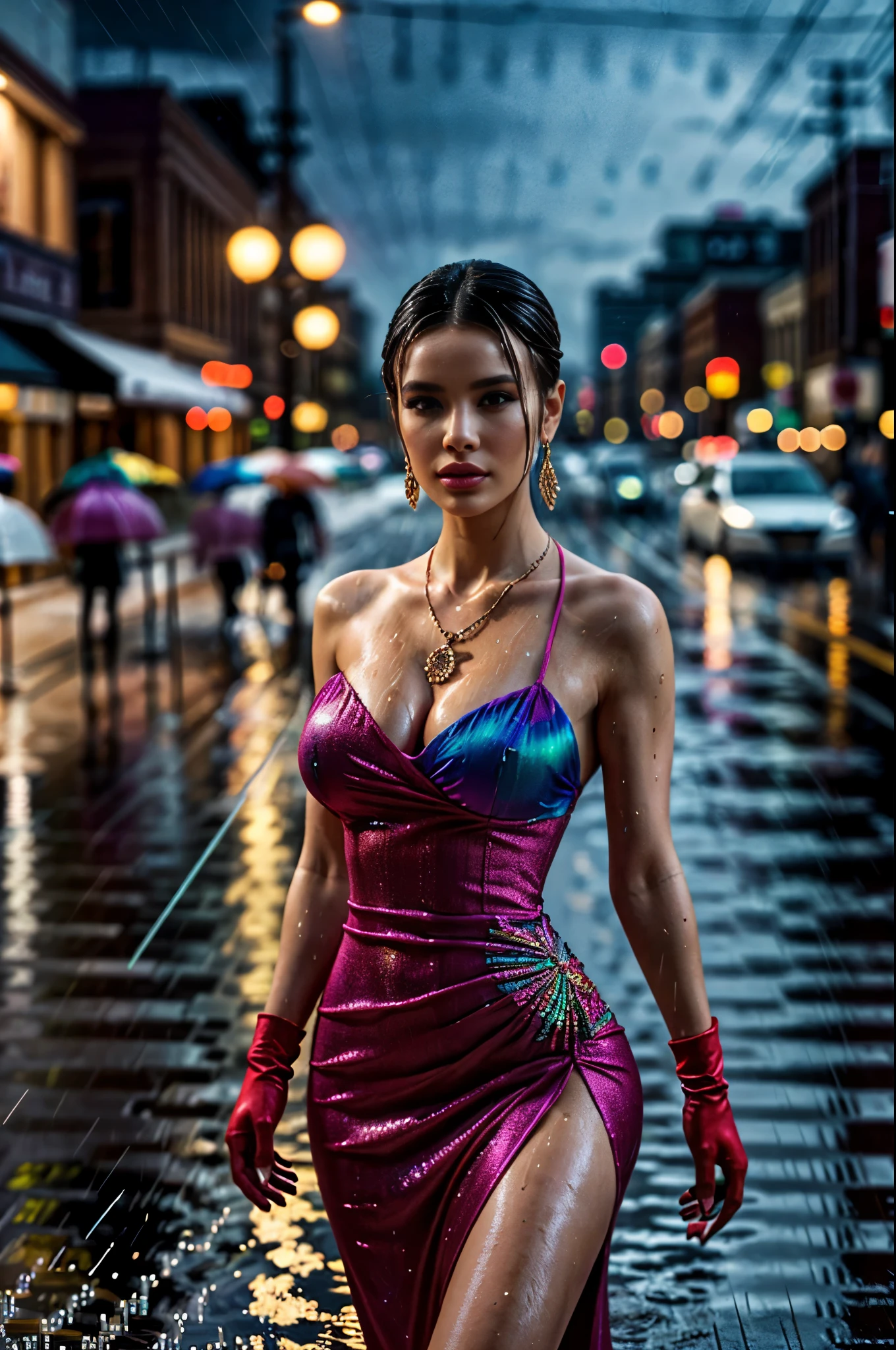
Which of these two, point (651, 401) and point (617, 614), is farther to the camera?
point (651, 401)

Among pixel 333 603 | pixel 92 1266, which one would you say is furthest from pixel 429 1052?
pixel 92 1266

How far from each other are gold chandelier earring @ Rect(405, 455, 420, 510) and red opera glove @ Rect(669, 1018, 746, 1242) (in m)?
0.87

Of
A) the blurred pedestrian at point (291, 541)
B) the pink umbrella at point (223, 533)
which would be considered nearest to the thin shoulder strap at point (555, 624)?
the blurred pedestrian at point (291, 541)

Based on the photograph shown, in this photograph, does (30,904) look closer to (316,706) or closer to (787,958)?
(787,958)

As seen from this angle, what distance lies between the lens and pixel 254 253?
9.20 m

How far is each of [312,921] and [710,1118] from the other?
65 cm

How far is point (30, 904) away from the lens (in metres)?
7.33

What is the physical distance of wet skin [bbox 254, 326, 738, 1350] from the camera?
235 centimetres

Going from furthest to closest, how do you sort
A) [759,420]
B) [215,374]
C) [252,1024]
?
[759,420]
[215,374]
[252,1024]

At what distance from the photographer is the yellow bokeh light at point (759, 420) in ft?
189

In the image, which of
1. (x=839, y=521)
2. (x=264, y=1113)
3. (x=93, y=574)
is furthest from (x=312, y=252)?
(x=839, y=521)

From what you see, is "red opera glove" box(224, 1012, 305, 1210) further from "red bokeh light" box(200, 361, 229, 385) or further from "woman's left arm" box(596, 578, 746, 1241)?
"red bokeh light" box(200, 361, 229, 385)

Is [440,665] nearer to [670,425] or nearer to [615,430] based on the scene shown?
[615,430]

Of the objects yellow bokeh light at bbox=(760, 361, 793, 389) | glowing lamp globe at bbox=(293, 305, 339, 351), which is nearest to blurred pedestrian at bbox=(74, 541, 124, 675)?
glowing lamp globe at bbox=(293, 305, 339, 351)
